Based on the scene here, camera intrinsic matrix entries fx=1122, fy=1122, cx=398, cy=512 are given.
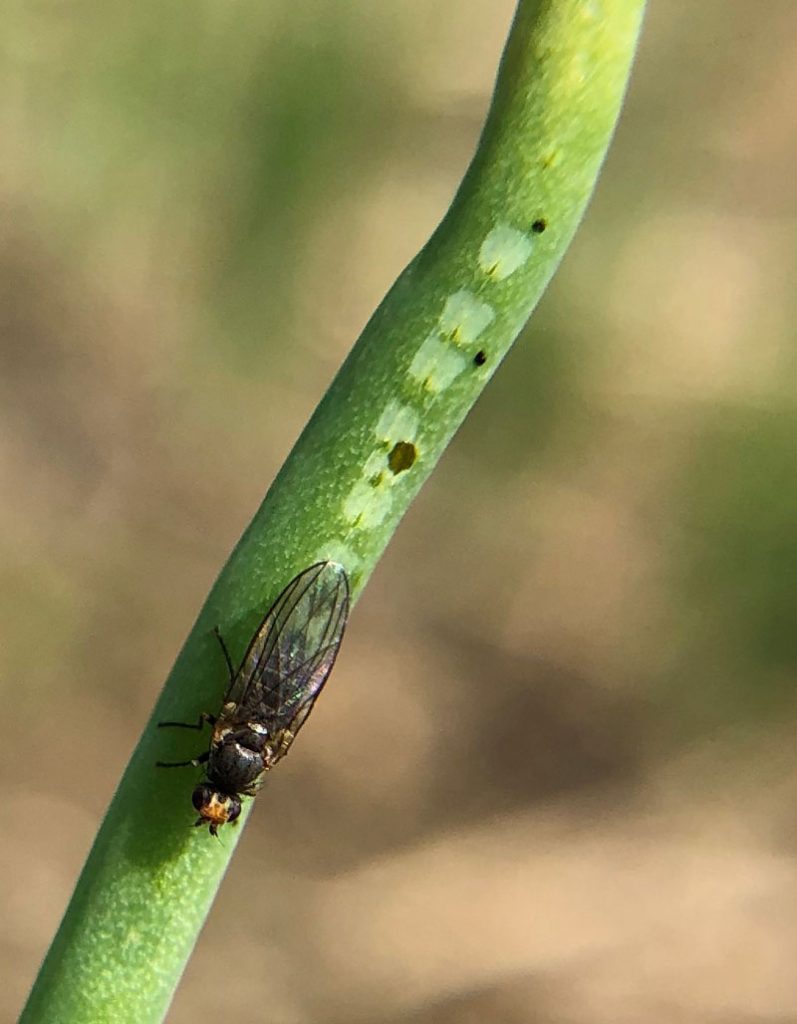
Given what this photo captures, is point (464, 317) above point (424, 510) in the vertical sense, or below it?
below

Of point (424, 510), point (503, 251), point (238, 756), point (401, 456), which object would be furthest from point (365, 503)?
point (424, 510)

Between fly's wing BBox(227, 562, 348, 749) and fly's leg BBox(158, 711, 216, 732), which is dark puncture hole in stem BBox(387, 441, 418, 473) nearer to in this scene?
fly's wing BBox(227, 562, 348, 749)

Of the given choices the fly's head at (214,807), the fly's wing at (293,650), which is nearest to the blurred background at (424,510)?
the fly's wing at (293,650)

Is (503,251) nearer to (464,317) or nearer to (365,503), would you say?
(464,317)

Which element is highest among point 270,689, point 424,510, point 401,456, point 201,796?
point 424,510

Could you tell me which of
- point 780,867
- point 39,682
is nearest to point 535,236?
point 39,682

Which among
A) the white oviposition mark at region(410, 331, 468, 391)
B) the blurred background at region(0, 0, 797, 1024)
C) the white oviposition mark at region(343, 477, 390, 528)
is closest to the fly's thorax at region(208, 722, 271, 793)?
the white oviposition mark at region(343, 477, 390, 528)

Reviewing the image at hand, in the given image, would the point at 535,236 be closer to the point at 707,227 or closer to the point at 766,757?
the point at 707,227
